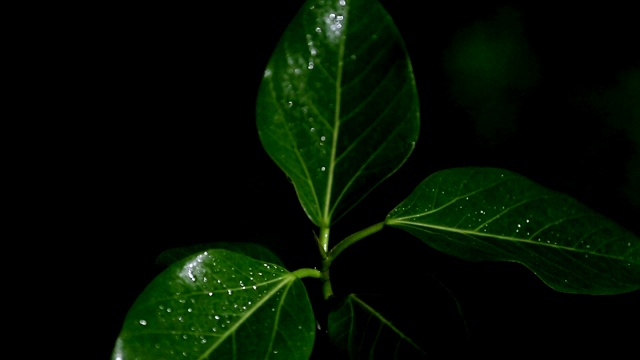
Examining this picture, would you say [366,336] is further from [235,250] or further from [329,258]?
[235,250]

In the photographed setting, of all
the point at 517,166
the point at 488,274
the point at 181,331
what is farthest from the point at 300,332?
the point at 517,166

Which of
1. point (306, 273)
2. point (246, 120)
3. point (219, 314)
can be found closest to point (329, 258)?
point (306, 273)

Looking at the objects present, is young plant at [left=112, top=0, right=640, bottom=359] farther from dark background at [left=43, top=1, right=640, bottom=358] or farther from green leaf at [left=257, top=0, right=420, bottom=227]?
dark background at [left=43, top=1, right=640, bottom=358]

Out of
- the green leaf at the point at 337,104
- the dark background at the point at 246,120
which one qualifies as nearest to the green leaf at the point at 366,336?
the green leaf at the point at 337,104

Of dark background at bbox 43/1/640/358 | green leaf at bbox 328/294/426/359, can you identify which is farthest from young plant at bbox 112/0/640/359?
dark background at bbox 43/1/640/358

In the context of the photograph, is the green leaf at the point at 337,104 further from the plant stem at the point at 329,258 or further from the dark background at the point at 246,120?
the dark background at the point at 246,120
